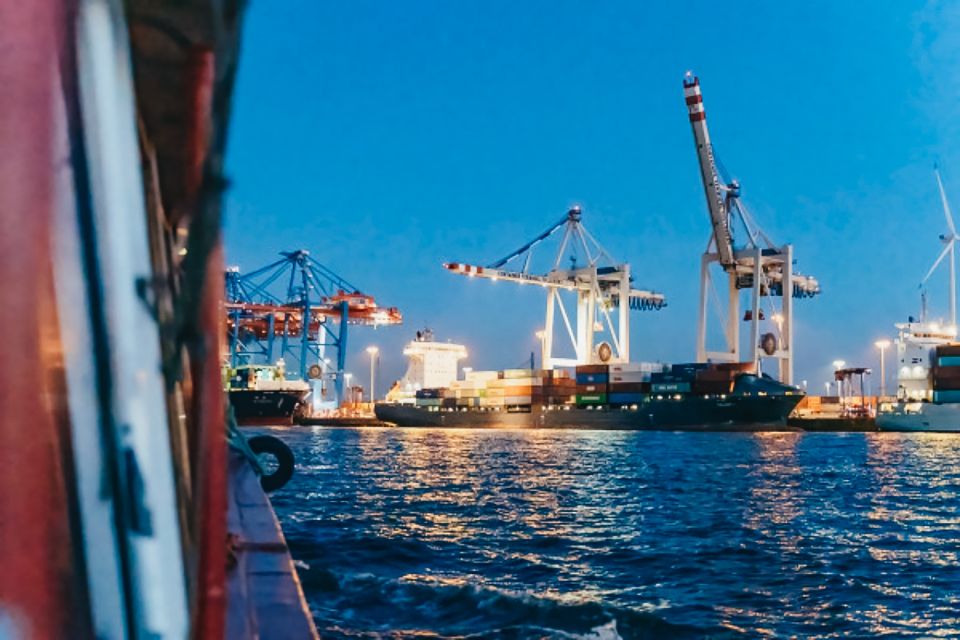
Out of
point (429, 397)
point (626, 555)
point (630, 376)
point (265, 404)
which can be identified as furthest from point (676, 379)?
point (626, 555)

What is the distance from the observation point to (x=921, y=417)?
62906 mm

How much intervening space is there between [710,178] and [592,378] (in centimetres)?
2166

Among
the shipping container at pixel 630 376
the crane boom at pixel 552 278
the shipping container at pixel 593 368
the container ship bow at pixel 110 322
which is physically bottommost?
the shipping container at pixel 630 376

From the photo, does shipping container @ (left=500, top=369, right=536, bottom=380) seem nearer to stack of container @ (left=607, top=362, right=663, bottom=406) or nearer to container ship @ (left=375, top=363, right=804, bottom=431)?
container ship @ (left=375, top=363, right=804, bottom=431)

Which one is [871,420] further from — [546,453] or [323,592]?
[323,592]

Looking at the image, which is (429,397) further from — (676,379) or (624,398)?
(676,379)

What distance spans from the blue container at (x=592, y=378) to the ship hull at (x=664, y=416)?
2.77m

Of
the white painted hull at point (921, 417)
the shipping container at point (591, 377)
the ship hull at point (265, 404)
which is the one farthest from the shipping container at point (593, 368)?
the ship hull at point (265, 404)

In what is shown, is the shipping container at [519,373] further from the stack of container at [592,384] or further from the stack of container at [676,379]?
the stack of container at [676,379]

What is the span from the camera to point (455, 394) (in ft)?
262

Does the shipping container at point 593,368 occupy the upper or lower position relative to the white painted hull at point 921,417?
upper

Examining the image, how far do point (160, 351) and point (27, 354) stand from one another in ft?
0.73

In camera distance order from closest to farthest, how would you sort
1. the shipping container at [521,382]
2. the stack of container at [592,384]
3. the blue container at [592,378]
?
1. the stack of container at [592,384]
2. the blue container at [592,378]
3. the shipping container at [521,382]

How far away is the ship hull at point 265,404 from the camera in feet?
231
